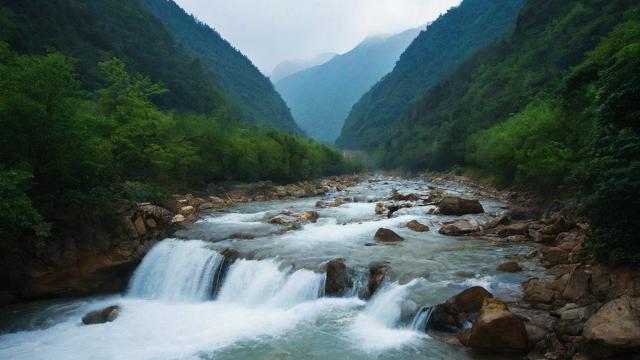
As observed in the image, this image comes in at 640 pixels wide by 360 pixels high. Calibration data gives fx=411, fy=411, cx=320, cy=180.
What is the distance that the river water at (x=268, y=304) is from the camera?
445 inches

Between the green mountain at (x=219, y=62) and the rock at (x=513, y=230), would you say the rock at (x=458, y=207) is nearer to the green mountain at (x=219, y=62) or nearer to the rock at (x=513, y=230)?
the rock at (x=513, y=230)

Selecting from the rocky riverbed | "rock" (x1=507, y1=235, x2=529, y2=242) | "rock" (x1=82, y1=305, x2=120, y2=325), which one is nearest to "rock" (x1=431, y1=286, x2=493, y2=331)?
the rocky riverbed

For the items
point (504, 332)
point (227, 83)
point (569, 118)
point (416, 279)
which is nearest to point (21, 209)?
point (416, 279)

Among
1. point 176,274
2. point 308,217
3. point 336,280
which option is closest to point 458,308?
point 336,280

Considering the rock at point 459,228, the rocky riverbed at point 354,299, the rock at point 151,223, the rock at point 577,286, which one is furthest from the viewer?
the rock at point 459,228

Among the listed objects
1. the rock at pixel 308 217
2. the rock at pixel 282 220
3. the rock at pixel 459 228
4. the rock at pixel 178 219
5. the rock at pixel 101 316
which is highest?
the rock at pixel 178 219

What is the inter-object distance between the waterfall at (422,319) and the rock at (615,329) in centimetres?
378

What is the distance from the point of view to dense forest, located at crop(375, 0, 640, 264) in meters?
10.2

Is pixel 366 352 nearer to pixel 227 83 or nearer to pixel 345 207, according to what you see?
pixel 345 207

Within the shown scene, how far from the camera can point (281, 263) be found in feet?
52.3

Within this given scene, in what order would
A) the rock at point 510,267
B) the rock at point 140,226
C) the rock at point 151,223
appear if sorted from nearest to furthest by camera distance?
the rock at point 510,267 → the rock at point 140,226 → the rock at point 151,223

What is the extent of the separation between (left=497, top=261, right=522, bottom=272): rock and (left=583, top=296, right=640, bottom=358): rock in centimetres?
528

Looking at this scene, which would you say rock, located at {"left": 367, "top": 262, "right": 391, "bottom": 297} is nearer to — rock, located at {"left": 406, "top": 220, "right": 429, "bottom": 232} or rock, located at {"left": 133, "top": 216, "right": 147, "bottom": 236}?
rock, located at {"left": 406, "top": 220, "right": 429, "bottom": 232}

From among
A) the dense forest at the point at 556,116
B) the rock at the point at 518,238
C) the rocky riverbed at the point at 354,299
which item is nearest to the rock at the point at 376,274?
the rocky riverbed at the point at 354,299
